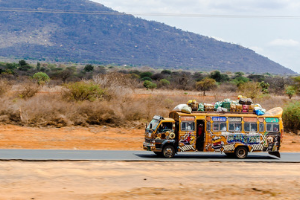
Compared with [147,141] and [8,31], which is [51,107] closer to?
[147,141]

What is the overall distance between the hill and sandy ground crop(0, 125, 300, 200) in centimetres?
14629

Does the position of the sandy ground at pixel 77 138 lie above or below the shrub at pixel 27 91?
below

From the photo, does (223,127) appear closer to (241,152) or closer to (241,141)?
(241,141)

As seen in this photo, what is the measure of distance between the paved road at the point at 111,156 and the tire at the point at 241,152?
234 millimetres

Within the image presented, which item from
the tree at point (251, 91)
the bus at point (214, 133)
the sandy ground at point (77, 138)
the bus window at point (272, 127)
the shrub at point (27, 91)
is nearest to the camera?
the bus at point (214, 133)

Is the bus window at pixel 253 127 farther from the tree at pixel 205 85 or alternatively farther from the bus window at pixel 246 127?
the tree at pixel 205 85

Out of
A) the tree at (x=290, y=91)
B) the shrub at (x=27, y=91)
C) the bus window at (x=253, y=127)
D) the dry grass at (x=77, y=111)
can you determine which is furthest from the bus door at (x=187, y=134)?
the tree at (x=290, y=91)

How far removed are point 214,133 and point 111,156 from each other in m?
4.54

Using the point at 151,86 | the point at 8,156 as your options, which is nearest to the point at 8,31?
the point at 151,86

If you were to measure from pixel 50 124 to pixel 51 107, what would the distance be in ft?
4.32

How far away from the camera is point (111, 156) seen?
19.0 metres

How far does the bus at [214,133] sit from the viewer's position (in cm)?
1888

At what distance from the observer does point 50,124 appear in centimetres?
2898

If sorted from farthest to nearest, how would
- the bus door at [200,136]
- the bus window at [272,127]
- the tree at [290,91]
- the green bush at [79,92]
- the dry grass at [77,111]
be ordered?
the tree at [290,91]
the green bush at [79,92]
the dry grass at [77,111]
the bus window at [272,127]
the bus door at [200,136]
